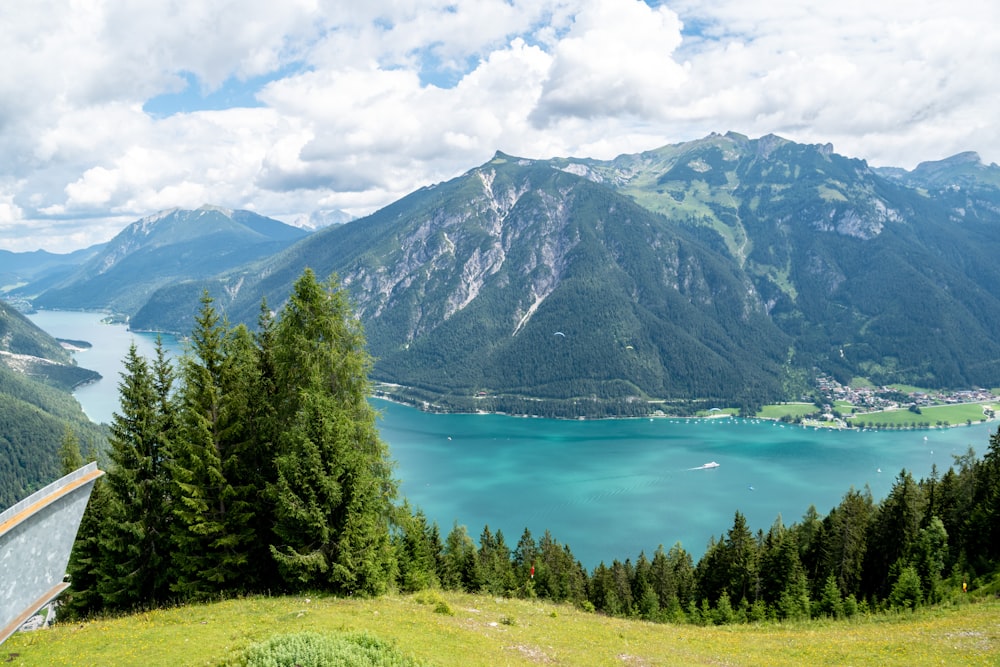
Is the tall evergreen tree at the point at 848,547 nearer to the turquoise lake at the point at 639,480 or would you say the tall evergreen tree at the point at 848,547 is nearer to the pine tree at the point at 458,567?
the pine tree at the point at 458,567

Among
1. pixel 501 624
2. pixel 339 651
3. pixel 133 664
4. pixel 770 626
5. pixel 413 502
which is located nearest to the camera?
pixel 339 651

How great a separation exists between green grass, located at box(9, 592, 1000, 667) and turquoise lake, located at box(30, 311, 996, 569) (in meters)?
Result: 73.6

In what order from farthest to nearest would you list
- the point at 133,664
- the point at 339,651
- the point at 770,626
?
the point at 770,626, the point at 133,664, the point at 339,651

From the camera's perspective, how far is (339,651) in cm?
1238

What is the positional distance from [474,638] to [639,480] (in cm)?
13574

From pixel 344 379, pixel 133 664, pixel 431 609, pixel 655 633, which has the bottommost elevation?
pixel 655 633

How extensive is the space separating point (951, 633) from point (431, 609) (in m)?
18.2

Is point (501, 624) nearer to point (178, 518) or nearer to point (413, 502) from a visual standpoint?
point (178, 518)

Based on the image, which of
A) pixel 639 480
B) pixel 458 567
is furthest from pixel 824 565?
pixel 639 480

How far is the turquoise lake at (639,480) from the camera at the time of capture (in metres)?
113

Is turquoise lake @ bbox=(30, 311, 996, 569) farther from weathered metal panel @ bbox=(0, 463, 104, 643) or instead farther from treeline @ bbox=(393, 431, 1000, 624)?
weathered metal panel @ bbox=(0, 463, 104, 643)

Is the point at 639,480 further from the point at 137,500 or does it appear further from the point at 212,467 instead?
the point at 137,500

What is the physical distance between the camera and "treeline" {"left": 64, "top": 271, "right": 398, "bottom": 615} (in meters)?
20.7

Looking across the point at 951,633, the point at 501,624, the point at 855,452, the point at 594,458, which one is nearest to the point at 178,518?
the point at 501,624
